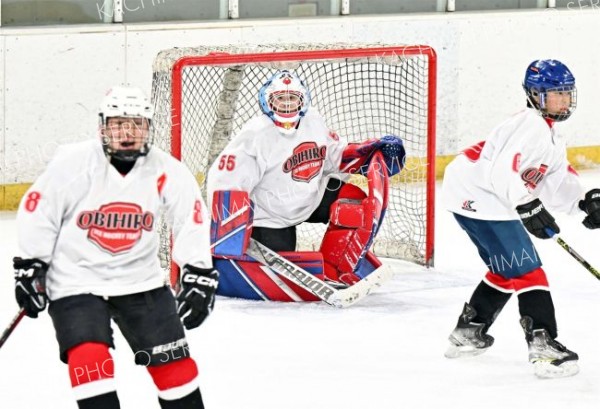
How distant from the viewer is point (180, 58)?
5.52 meters

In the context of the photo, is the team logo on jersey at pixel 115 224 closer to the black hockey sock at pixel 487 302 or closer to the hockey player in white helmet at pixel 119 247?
the hockey player in white helmet at pixel 119 247

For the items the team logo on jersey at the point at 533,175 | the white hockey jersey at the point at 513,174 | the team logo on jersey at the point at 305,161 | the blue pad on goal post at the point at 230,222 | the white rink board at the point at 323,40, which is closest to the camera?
the white hockey jersey at the point at 513,174

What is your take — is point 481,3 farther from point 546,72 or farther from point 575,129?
point 546,72

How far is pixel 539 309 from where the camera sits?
4.34 meters

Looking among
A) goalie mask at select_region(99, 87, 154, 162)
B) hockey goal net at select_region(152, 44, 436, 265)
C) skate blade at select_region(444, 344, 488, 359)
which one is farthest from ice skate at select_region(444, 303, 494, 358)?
goalie mask at select_region(99, 87, 154, 162)

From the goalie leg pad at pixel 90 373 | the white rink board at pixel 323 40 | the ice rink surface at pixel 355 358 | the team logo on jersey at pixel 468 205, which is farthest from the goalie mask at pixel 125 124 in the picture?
the white rink board at pixel 323 40

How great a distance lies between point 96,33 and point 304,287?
7.00ft

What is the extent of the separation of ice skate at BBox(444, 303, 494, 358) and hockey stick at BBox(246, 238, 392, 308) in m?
0.77

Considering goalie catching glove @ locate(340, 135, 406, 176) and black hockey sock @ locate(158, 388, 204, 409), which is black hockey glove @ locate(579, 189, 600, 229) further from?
black hockey sock @ locate(158, 388, 204, 409)

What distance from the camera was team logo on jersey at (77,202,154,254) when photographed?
336 cm

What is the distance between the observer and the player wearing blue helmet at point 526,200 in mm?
4285

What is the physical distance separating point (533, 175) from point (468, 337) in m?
0.55

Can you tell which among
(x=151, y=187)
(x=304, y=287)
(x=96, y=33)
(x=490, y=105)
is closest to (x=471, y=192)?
(x=304, y=287)

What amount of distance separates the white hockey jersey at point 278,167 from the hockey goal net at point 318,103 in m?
0.20
